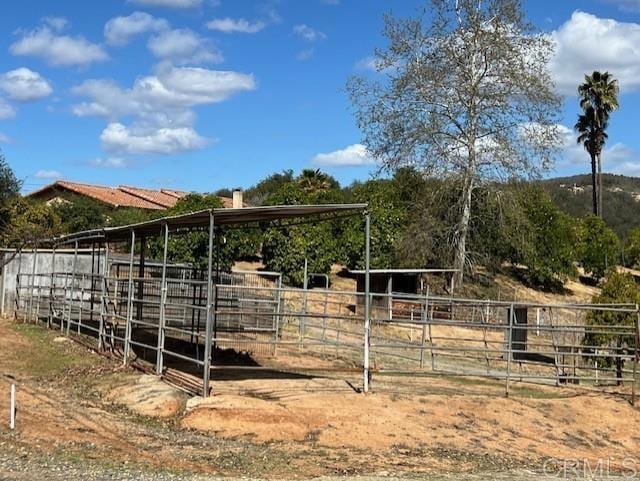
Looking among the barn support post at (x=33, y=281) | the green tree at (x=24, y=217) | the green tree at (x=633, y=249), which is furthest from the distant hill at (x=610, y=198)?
the barn support post at (x=33, y=281)

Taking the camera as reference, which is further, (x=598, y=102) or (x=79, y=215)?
(x=598, y=102)

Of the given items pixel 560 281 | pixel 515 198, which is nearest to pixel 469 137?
pixel 515 198

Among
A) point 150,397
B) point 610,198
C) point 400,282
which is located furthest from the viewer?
point 610,198

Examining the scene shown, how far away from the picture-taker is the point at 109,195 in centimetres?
4425

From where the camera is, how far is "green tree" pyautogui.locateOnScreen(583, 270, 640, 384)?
16.3 meters

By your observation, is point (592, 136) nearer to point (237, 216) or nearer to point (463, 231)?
point (463, 231)

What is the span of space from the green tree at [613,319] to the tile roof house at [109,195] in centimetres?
2494

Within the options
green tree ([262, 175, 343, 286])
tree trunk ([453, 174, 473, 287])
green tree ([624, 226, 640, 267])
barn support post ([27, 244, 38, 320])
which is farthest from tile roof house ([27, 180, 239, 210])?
green tree ([624, 226, 640, 267])

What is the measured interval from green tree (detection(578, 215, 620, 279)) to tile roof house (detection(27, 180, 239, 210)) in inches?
831

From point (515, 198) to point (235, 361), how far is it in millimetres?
17611

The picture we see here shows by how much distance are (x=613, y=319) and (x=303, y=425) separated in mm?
9738

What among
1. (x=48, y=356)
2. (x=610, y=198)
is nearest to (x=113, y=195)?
(x=48, y=356)

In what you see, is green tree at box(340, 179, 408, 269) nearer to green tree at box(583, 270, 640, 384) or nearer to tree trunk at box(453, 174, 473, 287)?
tree trunk at box(453, 174, 473, 287)

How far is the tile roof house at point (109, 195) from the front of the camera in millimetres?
41688
